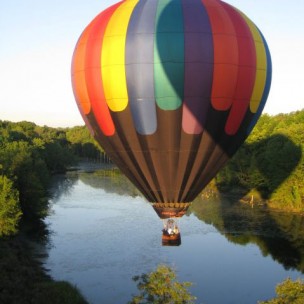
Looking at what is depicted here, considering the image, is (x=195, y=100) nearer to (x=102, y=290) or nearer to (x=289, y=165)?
(x=102, y=290)

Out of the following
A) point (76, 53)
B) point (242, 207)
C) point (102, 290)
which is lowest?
point (102, 290)

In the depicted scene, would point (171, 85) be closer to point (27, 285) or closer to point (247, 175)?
point (27, 285)

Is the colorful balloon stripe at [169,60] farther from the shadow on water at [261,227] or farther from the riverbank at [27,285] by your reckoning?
the shadow on water at [261,227]

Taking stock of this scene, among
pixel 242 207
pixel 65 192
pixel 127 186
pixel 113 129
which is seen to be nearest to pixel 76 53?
pixel 113 129

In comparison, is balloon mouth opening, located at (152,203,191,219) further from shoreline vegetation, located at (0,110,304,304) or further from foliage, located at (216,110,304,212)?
foliage, located at (216,110,304,212)

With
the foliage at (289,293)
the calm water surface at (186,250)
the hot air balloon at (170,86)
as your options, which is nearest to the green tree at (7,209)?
the calm water surface at (186,250)

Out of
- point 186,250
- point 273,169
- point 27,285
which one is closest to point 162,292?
point 27,285
